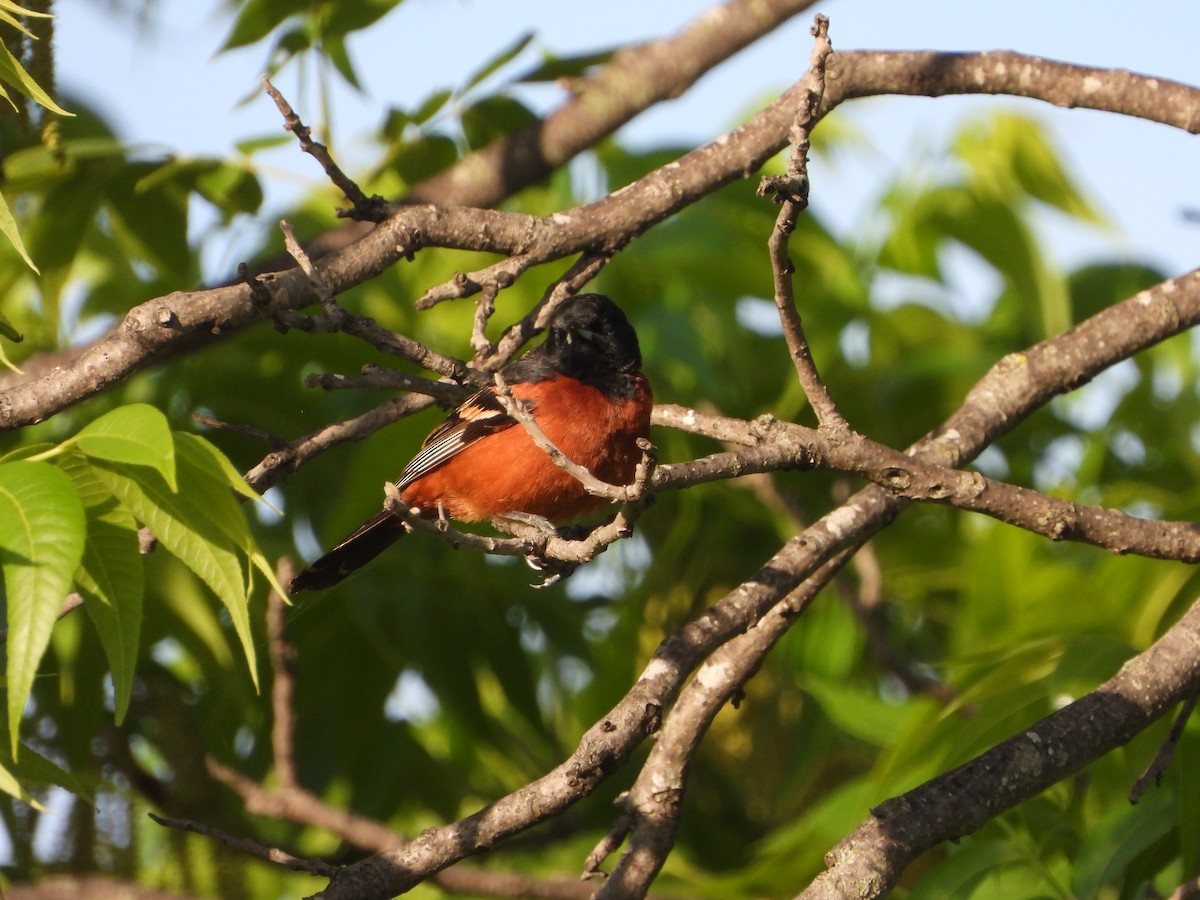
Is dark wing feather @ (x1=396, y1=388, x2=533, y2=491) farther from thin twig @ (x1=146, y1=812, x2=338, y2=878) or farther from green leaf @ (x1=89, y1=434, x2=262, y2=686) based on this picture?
green leaf @ (x1=89, y1=434, x2=262, y2=686)

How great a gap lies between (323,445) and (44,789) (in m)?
1.58

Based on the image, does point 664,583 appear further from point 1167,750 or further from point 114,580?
point 114,580

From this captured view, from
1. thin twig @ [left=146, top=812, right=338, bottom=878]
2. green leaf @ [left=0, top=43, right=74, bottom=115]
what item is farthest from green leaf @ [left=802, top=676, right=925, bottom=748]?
green leaf @ [left=0, top=43, right=74, bottom=115]

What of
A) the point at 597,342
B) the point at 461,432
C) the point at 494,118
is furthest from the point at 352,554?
the point at 494,118

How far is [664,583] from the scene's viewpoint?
18.4 feet

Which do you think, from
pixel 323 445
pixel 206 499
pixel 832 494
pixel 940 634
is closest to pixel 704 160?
pixel 323 445

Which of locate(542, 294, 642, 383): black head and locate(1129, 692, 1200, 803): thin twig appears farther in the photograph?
locate(542, 294, 642, 383): black head

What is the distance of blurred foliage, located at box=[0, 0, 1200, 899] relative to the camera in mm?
3957

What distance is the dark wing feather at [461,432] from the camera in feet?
16.9

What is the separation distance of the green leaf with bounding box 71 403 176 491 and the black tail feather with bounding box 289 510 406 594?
250 centimetres

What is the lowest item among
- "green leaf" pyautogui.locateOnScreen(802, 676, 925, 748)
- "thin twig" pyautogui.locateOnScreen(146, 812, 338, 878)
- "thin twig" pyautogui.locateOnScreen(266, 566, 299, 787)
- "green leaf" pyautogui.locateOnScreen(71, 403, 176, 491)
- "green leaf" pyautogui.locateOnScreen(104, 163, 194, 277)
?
"green leaf" pyautogui.locateOnScreen(802, 676, 925, 748)

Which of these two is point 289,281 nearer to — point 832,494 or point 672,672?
point 672,672

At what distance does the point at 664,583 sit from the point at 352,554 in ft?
4.43

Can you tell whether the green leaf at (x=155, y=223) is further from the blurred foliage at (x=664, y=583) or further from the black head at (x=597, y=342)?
the black head at (x=597, y=342)
